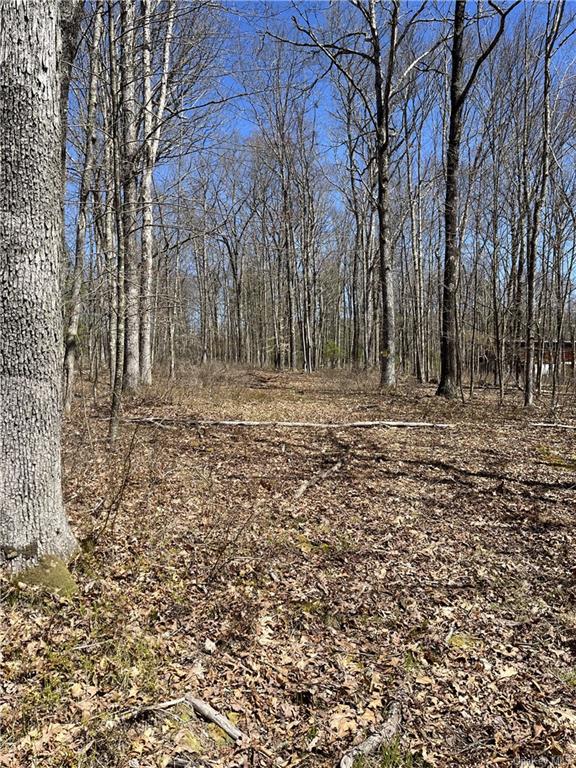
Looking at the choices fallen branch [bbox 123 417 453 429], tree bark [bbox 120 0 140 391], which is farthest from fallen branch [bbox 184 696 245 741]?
fallen branch [bbox 123 417 453 429]

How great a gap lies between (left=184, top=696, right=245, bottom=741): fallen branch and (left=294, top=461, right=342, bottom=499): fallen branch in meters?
2.95

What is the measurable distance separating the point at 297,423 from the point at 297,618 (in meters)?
5.34

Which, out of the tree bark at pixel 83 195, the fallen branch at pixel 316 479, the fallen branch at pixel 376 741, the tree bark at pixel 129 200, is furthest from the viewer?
the tree bark at pixel 83 195

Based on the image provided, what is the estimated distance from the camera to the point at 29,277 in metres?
2.98

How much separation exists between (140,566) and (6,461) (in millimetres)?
1333

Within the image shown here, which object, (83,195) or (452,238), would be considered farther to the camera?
(452,238)

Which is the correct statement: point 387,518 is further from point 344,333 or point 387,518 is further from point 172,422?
point 344,333

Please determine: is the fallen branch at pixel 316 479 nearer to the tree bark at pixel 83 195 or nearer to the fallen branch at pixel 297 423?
the fallen branch at pixel 297 423

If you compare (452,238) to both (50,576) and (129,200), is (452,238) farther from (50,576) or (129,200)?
(50,576)

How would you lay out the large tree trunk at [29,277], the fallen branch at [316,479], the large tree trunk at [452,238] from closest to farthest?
1. the large tree trunk at [29,277]
2. the fallen branch at [316,479]
3. the large tree trunk at [452,238]

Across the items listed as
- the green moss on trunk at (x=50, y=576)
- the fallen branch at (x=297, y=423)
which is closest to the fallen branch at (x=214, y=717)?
the green moss on trunk at (x=50, y=576)

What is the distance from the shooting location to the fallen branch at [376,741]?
2.27m

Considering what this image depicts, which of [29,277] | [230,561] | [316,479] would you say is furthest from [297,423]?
[29,277]

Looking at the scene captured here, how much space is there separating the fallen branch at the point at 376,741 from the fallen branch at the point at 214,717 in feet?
1.74
